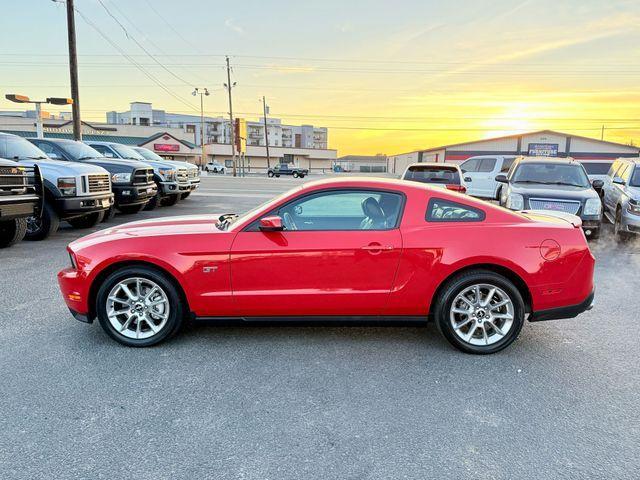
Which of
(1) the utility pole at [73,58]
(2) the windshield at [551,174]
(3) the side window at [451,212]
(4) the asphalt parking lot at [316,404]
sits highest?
(1) the utility pole at [73,58]

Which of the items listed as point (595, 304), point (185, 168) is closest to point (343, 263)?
point (595, 304)

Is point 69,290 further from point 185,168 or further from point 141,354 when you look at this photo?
point 185,168

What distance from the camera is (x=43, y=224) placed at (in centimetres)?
852

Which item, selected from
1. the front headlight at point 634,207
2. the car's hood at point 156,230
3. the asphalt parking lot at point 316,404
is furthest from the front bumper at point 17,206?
the front headlight at point 634,207

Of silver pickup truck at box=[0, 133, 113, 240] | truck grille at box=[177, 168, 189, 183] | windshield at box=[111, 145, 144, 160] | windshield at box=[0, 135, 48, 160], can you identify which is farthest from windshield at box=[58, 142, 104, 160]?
truck grille at box=[177, 168, 189, 183]

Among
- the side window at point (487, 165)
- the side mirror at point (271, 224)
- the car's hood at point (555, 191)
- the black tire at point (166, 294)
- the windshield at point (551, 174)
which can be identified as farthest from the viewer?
the side window at point (487, 165)

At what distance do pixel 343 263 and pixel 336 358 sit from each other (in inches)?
31.4

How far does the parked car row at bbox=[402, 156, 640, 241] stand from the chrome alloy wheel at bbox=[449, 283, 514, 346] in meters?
3.67

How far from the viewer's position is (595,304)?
518 cm

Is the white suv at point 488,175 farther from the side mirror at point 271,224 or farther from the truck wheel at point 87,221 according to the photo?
the side mirror at point 271,224

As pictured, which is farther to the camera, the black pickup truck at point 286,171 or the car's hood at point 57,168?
the black pickup truck at point 286,171

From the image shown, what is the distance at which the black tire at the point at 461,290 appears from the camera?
3.69 m

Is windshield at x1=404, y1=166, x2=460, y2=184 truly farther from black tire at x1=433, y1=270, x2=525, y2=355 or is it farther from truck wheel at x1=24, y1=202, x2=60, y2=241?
truck wheel at x1=24, y1=202, x2=60, y2=241

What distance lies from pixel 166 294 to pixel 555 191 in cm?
769
